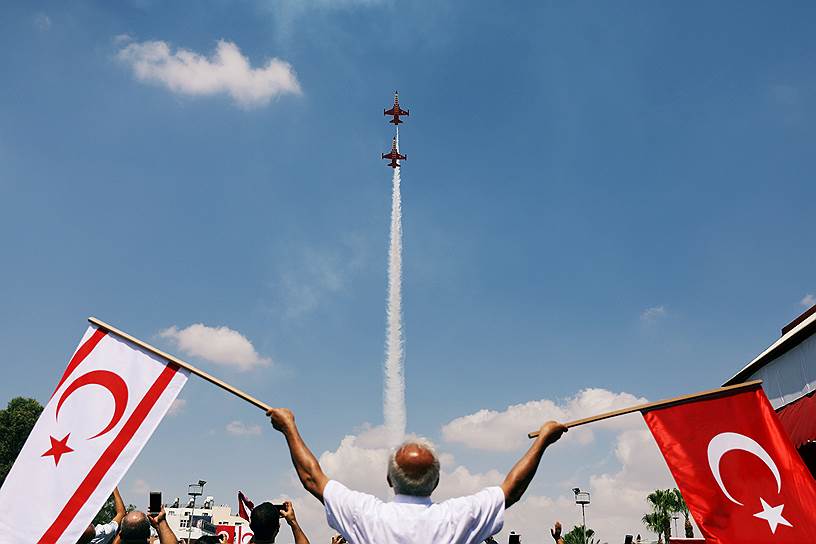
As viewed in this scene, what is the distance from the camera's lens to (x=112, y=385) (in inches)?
256

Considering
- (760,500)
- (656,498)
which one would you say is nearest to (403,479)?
(760,500)

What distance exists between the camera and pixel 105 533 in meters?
7.96

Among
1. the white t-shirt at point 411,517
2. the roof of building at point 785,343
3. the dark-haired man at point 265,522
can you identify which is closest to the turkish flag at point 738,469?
the white t-shirt at point 411,517

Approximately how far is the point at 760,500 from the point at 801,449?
9690 millimetres

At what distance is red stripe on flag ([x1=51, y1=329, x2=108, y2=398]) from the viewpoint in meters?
6.53

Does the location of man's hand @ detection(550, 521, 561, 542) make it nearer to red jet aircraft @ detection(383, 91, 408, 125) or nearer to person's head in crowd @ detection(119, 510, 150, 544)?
person's head in crowd @ detection(119, 510, 150, 544)

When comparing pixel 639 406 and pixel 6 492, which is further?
pixel 639 406

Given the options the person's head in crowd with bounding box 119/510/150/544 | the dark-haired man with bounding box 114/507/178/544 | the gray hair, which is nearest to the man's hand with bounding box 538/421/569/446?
the gray hair

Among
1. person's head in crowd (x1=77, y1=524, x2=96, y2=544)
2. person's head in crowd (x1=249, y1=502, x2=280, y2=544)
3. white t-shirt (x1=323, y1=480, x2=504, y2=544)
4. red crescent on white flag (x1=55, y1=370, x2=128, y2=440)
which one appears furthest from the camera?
person's head in crowd (x1=77, y1=524, x2=96, y2=544)

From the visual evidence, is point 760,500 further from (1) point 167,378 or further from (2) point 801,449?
(2) point 801,449

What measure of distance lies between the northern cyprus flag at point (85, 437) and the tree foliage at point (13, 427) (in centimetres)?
7657

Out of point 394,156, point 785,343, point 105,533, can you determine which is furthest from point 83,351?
point 394,156

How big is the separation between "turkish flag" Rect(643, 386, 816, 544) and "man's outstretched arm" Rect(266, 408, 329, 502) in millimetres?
4342

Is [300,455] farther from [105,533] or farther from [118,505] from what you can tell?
[105,533]
